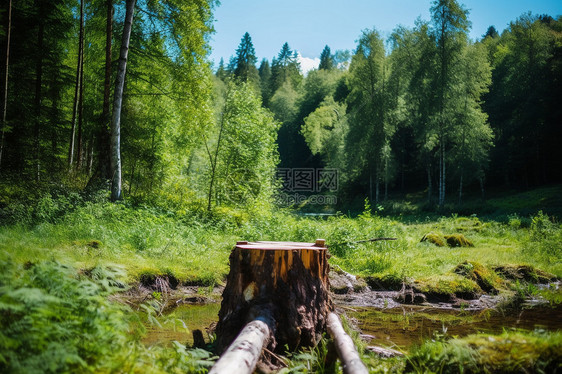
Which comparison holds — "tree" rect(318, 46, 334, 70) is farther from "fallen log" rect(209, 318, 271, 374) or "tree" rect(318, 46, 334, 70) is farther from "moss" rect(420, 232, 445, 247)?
"fallen log" rect(209, 318, 271, 374)

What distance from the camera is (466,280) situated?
6445 mm

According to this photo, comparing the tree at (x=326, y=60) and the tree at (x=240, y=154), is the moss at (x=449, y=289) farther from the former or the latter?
the tree at (x=326, y=60)

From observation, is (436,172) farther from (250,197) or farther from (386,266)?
(386,266)

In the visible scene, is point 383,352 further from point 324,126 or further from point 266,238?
point 324,126

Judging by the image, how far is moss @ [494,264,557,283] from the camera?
727cm

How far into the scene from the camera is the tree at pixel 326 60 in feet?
227

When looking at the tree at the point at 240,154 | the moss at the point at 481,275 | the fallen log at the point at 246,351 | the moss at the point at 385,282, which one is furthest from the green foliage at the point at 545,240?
the fallen log at the point at 246,351

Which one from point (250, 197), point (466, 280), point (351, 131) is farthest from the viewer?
point (351, 131)

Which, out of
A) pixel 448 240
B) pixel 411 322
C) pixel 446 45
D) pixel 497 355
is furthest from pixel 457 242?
pixel 446 45

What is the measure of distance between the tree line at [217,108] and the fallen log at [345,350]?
30.4 feet

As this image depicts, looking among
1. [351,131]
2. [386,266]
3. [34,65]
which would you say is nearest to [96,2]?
[34,65]

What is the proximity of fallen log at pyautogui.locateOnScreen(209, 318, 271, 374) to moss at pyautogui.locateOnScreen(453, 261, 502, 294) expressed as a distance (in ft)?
18.7

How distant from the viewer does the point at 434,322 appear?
15.7 feet

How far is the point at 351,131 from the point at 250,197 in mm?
20009
